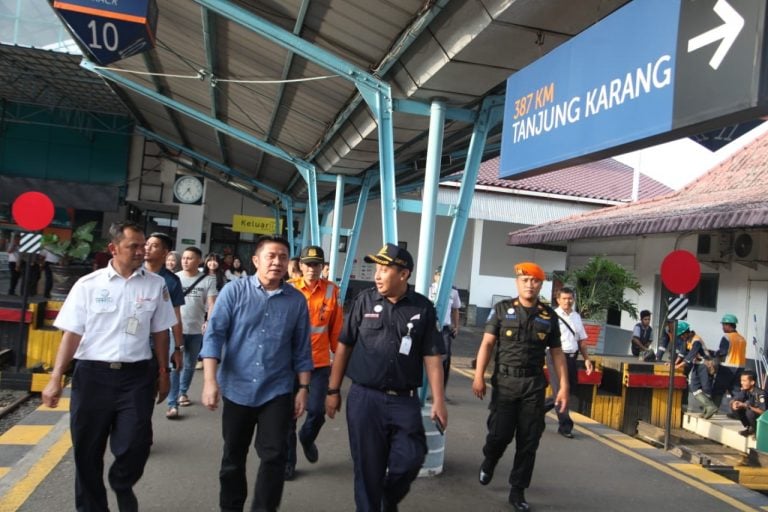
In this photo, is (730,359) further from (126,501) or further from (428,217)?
(126,501)

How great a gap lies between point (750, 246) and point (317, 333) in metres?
9.27

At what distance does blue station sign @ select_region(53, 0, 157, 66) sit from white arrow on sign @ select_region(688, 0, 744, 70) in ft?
17.9

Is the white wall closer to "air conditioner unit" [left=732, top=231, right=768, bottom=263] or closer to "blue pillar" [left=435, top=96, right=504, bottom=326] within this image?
"air conditioner unit" [left=732, top=231, right=768, bottom=263]

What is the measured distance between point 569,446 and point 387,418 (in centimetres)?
359

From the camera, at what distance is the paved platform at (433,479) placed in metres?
4.34

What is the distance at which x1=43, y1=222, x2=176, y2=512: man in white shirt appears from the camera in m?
3.50

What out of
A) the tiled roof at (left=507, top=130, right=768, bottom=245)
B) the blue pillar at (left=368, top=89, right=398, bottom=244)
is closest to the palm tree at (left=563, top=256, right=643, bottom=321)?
the tiled roof at (left=507, top=130, right=768, bottom=245)

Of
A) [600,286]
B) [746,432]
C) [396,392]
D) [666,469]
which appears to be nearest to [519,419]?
[396,392]

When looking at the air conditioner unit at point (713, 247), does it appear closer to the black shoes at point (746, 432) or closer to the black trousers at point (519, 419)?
the black shoes at point (746, 432)

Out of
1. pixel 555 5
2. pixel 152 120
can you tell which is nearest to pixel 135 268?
pixel 555 5

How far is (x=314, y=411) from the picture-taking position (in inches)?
192

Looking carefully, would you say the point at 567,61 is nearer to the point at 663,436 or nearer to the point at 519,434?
the point at 519,434

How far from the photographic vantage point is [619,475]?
563 cm

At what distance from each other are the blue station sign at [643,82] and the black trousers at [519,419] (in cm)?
158
